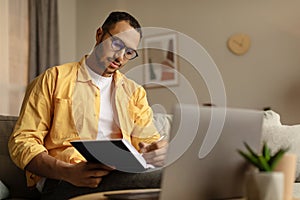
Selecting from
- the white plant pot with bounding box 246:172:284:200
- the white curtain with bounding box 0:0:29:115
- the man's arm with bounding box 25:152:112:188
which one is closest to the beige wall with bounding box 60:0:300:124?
the white curtain with bounding box 0:0:29:115

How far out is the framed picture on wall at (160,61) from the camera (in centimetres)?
427

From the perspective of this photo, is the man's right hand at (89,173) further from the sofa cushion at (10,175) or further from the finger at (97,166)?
the sofa cushion at (10,175)

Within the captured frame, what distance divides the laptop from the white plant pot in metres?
0.13

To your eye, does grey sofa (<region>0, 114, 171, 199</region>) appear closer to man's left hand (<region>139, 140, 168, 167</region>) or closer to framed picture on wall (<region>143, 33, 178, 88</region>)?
man's left hand (<region>139, 140, 168, 167</region>)

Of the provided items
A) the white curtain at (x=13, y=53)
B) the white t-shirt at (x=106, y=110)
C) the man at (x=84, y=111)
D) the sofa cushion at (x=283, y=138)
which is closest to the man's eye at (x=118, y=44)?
the man at (x=84, y=111)

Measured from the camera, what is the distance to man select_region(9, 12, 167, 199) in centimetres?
179

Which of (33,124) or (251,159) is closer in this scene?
(251,159)

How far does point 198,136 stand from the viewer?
1.07 metres

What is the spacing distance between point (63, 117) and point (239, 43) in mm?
2359

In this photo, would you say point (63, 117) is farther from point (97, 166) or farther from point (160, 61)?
point (160, 61)

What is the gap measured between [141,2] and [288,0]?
4.24 ft

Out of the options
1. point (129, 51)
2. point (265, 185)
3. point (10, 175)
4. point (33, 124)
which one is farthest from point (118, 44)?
point (265, 185)

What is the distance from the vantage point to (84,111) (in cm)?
200

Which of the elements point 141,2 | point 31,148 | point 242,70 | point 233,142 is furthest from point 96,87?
point 141,2
